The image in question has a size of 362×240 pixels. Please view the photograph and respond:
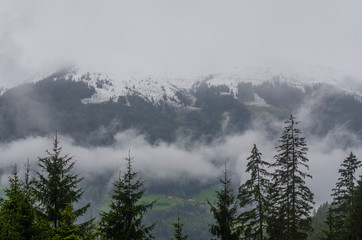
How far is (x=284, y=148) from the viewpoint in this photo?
27.8m

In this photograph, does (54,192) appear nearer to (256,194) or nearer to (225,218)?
(225,218)

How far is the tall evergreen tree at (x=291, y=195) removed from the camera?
2647 centimetres

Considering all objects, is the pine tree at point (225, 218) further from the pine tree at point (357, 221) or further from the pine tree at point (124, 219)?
the pine tree at point (357, 221)

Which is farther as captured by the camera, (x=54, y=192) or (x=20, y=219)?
(x=54, y=192)

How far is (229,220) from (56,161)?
13.5 metres

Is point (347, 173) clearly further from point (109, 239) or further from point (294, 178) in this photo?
point (109, 239)

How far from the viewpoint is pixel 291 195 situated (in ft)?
90.4

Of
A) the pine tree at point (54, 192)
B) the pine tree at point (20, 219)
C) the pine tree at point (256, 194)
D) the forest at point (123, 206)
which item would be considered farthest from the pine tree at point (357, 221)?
the pine tree at point (20, 219)

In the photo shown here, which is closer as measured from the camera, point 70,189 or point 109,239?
point 109,239

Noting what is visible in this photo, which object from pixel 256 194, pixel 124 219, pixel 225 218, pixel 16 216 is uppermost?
pixel 256 194

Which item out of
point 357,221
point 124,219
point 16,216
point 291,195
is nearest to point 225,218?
point 124,219

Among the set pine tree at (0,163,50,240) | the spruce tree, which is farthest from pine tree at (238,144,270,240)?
the spruce tree

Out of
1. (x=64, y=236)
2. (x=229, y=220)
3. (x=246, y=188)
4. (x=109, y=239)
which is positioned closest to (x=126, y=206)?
(x=109, y=239)

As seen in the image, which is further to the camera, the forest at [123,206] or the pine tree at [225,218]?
the pine tree at [225,218]
